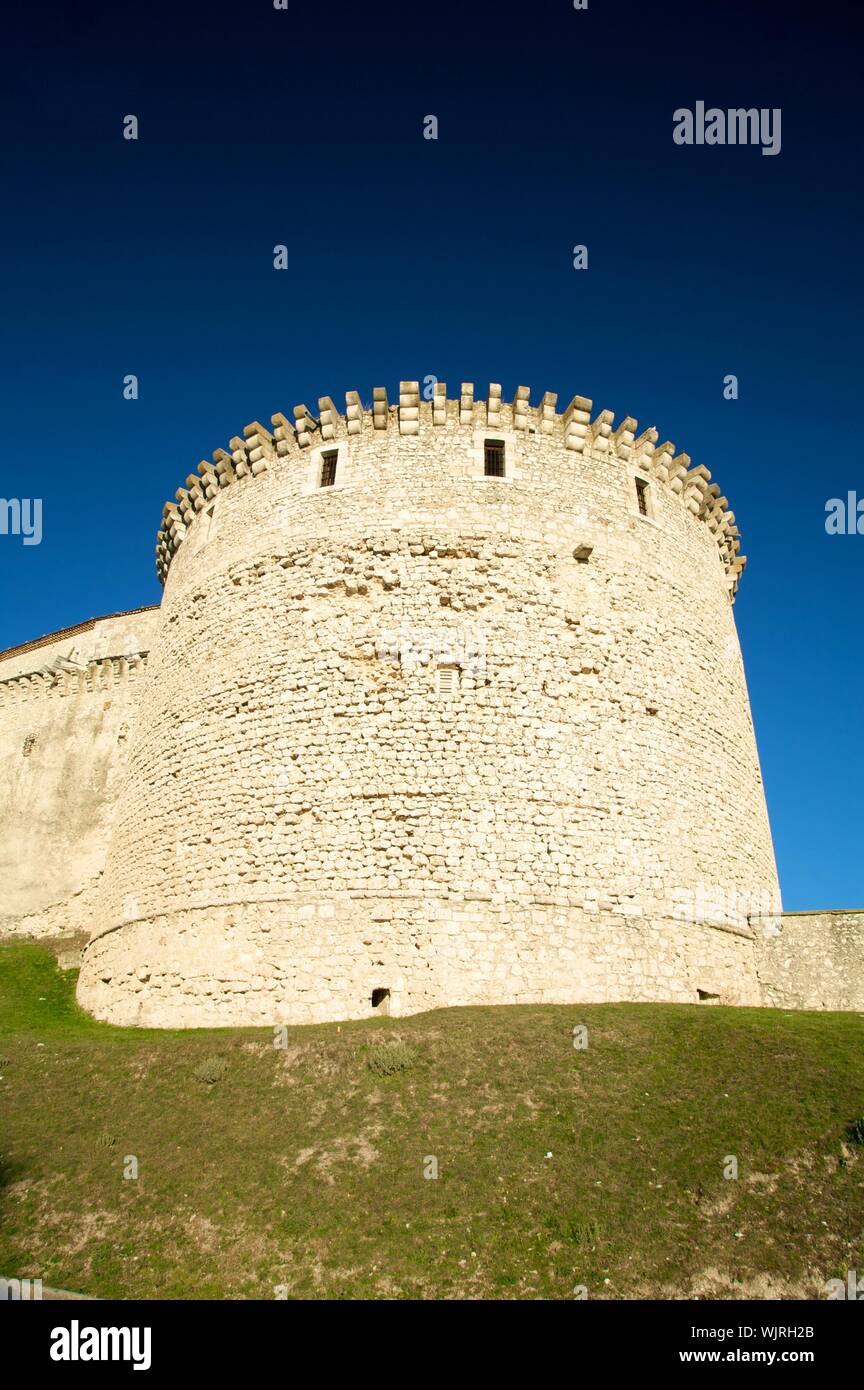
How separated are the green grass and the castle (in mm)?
1253

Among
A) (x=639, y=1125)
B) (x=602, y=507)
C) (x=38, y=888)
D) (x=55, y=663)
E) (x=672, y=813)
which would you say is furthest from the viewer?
(x=55, y=663)

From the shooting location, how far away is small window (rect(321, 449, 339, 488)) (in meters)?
16.5

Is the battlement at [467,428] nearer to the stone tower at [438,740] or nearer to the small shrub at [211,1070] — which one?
the stone tower at [438,740]

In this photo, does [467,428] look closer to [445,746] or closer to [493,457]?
[493,457]

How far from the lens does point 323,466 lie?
658 inches

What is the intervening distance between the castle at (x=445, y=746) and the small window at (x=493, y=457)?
0.15 feet

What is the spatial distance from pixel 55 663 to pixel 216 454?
11.8 m

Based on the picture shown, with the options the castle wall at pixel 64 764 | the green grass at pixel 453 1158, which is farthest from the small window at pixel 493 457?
the castle wall at pixel 64 764

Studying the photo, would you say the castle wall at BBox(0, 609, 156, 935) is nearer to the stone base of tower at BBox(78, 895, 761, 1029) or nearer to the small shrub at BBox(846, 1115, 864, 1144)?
the stone base of tower at BBox(78, 895, 761, 1029)

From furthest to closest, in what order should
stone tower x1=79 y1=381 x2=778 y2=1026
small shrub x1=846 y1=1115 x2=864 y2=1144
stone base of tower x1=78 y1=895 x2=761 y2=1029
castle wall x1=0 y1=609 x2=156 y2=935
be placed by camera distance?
→ castle wall x1=0 y1=609 x2=156 y2=935, stone tower x1=79 y1=381 x2=778 y2=1026, stone base of tower x1=78 y1=895 x2=761 y2=1029, small shrub x1=846 y1=1115 x2=864 y2=1144

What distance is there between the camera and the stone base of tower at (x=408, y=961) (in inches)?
467

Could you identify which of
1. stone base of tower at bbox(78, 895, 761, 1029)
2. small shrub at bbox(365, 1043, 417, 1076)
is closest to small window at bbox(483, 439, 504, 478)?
stone base of tower at bbox(78, 895, 761, 1029)

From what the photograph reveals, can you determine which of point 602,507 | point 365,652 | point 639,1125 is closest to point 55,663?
point 365,652
